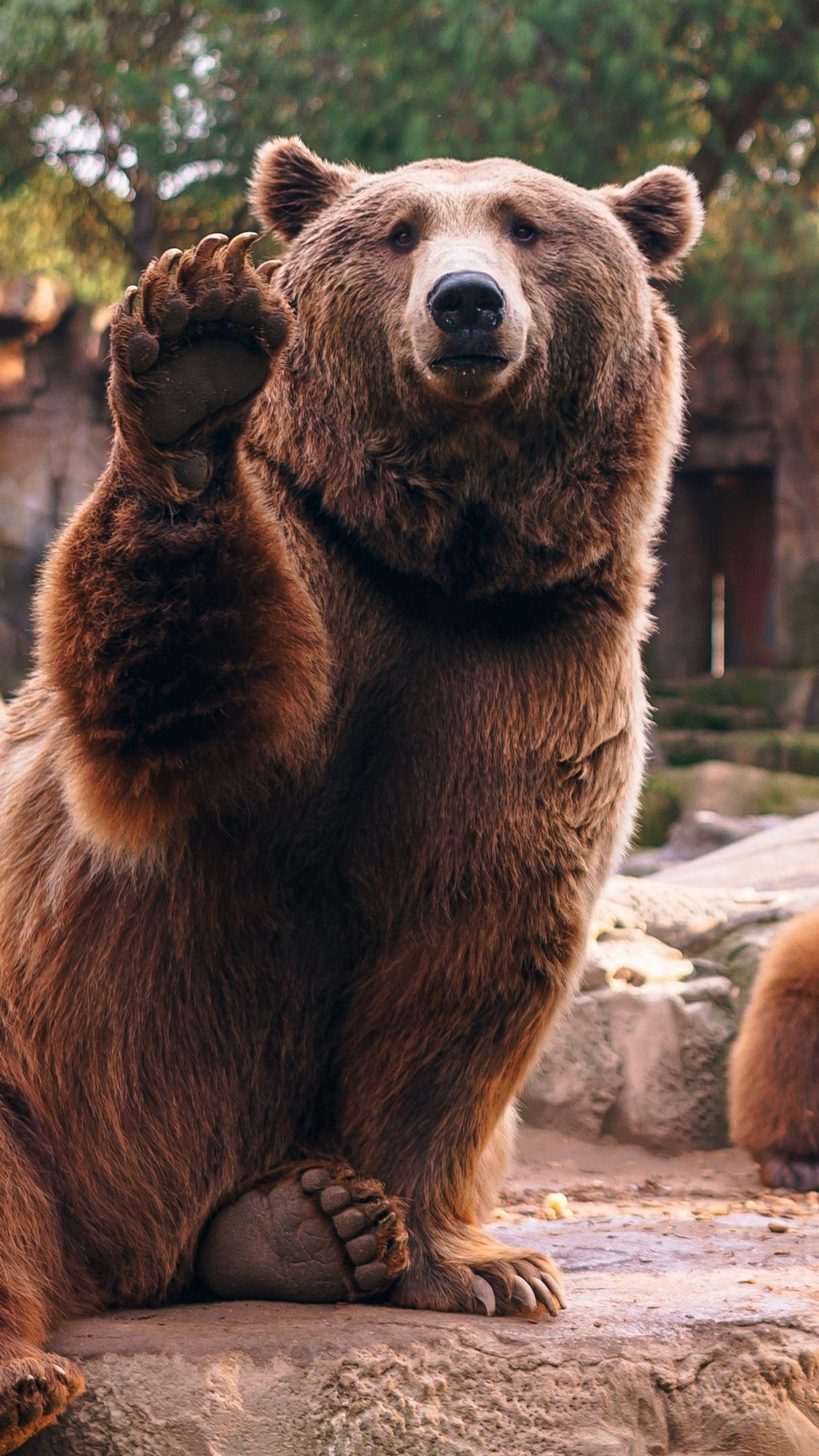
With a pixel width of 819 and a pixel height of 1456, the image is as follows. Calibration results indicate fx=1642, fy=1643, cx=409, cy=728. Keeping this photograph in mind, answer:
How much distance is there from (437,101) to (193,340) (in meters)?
10.5

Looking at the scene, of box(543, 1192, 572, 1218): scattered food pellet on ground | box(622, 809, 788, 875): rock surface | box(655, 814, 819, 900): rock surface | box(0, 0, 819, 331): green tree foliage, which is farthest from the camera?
box(0, 0, 819, 331): green tree foliage

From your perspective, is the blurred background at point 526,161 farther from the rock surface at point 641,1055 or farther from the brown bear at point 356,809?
the brown bear at point 356,809

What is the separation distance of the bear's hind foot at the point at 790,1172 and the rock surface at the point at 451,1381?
74.9 inches

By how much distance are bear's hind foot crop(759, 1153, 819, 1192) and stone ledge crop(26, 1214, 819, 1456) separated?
1.98 meters

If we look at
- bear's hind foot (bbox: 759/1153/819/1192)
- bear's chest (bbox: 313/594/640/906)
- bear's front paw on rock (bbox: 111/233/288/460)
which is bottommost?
bear's hind foot (bbox: 759/1153/819/1192)

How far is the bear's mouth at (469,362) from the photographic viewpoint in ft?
8.86

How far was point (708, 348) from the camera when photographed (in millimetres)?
17484

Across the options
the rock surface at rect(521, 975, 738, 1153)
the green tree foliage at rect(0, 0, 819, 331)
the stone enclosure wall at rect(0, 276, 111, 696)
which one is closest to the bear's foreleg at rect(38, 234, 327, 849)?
the rock surface at rect(521, 975, 738, 1153)

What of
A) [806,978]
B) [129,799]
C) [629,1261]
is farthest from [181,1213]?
[806,978]

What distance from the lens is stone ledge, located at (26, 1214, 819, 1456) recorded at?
7.90 feet

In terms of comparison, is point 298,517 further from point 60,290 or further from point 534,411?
point 60,290

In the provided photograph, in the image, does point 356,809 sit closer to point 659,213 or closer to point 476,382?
point 476,382

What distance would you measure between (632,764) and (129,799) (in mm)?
957

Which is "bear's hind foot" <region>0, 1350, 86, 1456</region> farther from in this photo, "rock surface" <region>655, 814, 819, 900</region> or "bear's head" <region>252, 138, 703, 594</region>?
"rock surface" <region>655, 814, 819, 900</region>
